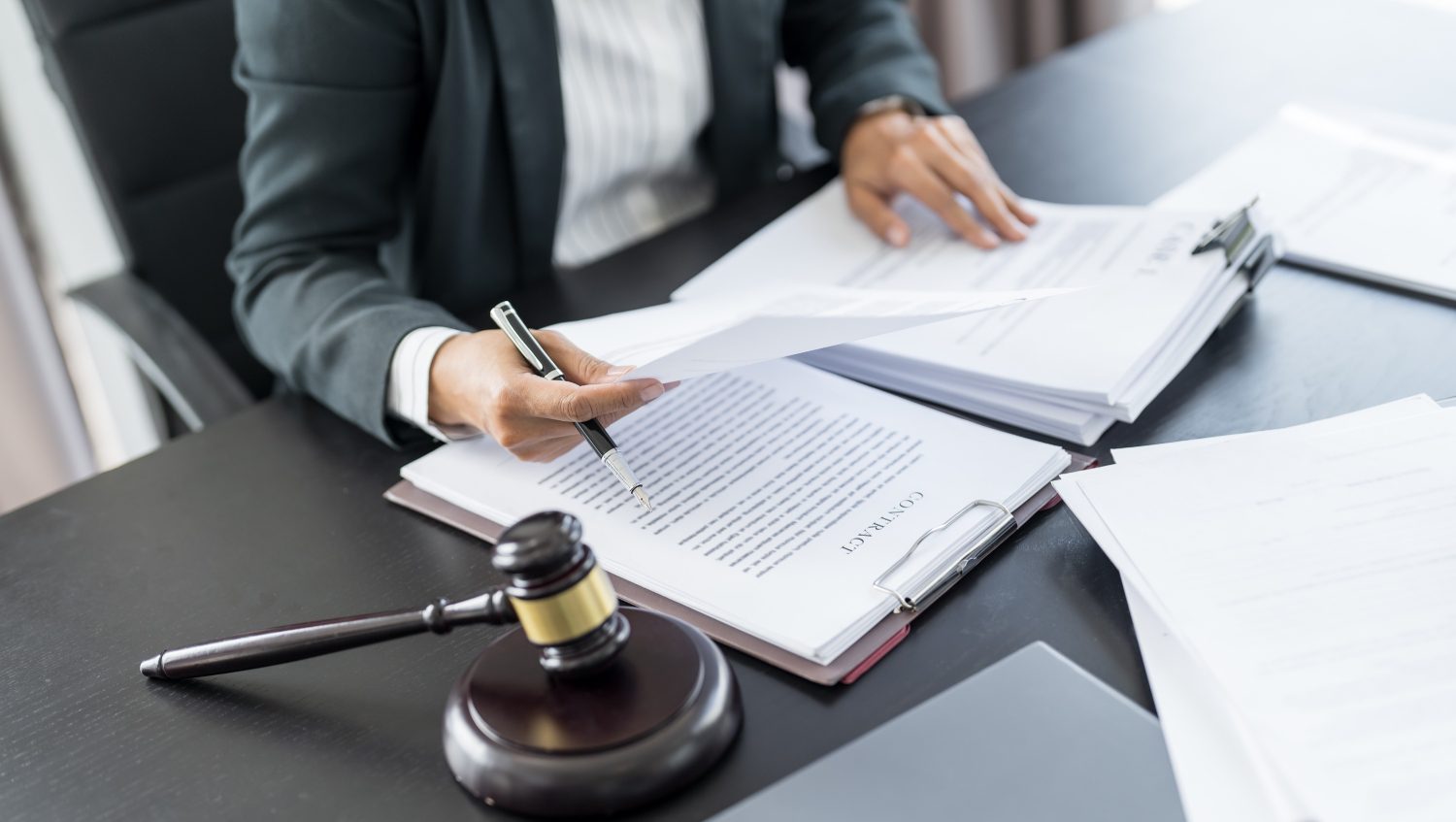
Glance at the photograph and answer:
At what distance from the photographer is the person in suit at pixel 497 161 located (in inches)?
35.0

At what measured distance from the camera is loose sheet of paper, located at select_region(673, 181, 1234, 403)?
2.68 ft

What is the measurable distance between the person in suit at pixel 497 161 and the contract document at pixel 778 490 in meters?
0.04

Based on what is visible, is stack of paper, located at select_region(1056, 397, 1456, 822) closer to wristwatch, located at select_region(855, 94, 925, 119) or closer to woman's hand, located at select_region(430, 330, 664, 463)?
woman's hand, located at select_region(430, 330, 664, 463)

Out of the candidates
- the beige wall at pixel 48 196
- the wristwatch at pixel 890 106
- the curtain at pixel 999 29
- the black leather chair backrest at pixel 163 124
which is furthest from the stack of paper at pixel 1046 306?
the curtain at pixel 999 29

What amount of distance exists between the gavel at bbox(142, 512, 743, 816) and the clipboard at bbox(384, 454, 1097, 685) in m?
0.04

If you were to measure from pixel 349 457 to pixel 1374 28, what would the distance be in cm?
114

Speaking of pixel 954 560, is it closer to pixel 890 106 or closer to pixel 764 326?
pixel 764 326

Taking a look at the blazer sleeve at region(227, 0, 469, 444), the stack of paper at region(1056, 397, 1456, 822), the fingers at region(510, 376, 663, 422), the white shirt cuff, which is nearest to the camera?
the stack of paper at region(1056, 397, 1456, 822)

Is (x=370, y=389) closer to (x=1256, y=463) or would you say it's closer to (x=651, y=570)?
(x=651, y=570)

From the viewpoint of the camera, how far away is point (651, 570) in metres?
0.69

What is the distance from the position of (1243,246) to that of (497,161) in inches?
26.2

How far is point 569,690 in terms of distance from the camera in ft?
1.90

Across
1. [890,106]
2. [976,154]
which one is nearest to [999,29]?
[890,106]

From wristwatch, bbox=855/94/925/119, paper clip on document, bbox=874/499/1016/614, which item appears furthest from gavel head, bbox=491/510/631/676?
wristwatch, bbox=855/94/925/119
